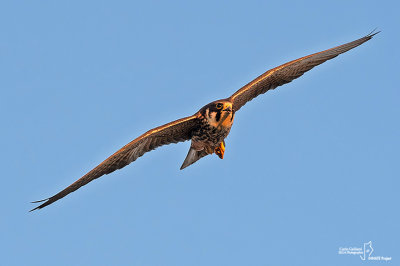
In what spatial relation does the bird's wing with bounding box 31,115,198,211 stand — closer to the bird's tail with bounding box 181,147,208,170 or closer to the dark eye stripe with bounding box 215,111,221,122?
the bird's tail with bounding box 181,147,208,170

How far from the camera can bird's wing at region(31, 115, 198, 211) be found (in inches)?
684

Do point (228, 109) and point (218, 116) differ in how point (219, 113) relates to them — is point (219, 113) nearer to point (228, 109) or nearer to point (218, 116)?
point (218, 116)

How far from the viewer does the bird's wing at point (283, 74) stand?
18.5 metres

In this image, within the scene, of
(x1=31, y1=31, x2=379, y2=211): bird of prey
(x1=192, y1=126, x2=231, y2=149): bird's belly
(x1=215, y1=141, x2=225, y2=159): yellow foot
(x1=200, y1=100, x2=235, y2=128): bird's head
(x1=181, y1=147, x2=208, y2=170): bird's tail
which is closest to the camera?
(x1=200, y1=100, x2=235, y2=128): bird's head

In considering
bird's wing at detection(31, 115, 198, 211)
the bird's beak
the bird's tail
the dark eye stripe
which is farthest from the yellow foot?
the bird's beak

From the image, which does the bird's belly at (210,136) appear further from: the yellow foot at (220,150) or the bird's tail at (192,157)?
the bird's tail at (192,157)

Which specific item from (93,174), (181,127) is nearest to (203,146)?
(181,127)

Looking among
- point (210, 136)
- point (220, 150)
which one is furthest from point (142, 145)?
point (220, 150)

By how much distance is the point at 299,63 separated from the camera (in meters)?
18.8

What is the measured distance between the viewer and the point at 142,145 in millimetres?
17844

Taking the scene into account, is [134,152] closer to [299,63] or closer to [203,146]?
[203,146]

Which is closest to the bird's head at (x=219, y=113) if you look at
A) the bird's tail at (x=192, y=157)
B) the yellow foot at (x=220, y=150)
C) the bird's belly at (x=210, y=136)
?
the bird's belly at (x=210, y=136)

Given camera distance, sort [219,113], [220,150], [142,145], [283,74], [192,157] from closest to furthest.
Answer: [219,113] → [142,145] → [220,150] → [192,157] → [283,74]

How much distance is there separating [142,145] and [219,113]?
2148 millimetres
